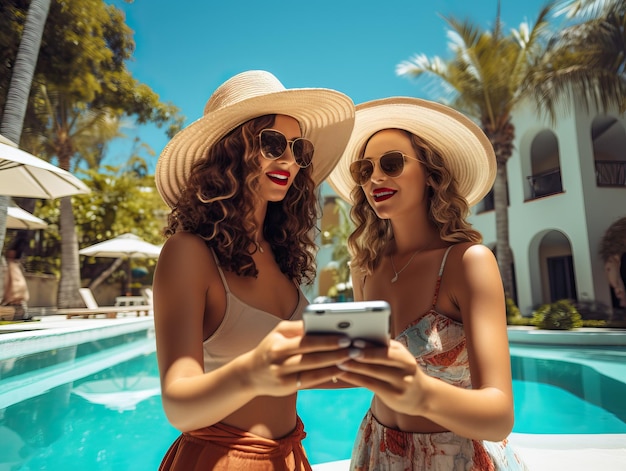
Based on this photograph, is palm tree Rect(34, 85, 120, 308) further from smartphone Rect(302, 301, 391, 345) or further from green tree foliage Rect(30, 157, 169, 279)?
smartphone Rect(302, 301, 391, 345)

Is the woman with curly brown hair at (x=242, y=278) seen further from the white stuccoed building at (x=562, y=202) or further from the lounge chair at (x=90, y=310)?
the white stuccoed building at (x=562, y=202)

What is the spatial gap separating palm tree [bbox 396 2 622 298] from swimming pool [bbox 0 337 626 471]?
7395 millimetres

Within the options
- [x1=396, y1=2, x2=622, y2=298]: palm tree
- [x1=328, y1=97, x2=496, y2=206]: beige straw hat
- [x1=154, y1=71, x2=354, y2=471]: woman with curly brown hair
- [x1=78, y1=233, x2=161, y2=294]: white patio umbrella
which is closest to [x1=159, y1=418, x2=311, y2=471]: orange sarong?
[x1=154, y1=71, x2=354, y2=471]: woman with curly brown hair

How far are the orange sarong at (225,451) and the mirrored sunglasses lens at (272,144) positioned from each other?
0.90 metres

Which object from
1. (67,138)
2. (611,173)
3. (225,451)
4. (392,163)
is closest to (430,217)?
(392,163)

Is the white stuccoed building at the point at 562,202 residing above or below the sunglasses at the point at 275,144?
above

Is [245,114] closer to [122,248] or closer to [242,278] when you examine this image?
[242,278]

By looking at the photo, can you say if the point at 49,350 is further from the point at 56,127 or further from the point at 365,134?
the point at 56,127

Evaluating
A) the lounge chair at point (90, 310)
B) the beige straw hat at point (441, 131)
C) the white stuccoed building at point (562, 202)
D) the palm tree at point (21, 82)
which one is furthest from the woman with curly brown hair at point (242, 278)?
the white stuccoed building at point (562, 202)

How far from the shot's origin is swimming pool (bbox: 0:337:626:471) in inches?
175

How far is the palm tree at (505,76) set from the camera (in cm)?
1362

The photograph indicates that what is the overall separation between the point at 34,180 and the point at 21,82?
2564 mm

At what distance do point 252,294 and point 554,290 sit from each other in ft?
63.6

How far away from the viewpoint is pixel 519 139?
684 inches
